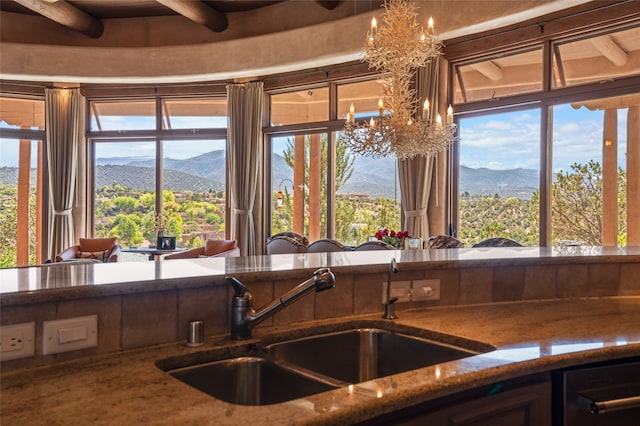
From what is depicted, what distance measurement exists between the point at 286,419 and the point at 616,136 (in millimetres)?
5094

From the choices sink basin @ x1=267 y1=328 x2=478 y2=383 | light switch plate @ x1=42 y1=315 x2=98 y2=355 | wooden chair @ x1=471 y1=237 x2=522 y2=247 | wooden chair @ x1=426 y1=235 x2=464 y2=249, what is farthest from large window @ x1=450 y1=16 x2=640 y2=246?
light switch plate @ x1=42 y1=315 x2=98 y2=355

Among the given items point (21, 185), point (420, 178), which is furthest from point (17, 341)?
point (21, 185)

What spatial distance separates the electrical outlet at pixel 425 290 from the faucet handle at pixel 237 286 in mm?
718

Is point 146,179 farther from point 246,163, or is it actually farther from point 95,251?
point 246,163

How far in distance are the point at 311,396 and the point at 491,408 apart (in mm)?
477

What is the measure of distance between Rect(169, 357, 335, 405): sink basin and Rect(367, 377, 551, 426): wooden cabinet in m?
0.32

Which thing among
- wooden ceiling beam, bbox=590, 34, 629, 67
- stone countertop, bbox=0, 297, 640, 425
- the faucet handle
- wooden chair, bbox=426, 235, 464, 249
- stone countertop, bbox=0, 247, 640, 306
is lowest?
stone countertop, bbox=0, 297, 640, 425

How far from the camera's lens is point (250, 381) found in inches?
54.3

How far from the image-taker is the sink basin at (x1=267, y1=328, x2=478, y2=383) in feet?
5.00

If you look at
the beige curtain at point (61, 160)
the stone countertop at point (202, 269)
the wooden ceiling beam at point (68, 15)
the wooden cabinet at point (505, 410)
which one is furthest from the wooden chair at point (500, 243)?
the beige curtain at point (61, 160)

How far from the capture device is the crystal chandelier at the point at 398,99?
3.87 meters

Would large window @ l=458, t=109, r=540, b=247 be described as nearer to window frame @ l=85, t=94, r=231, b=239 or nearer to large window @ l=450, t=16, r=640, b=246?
large window @ l=450, t=16, r=640, b=246

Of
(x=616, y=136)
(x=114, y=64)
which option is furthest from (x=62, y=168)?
(x=616, y=136)

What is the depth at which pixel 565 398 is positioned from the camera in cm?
132
